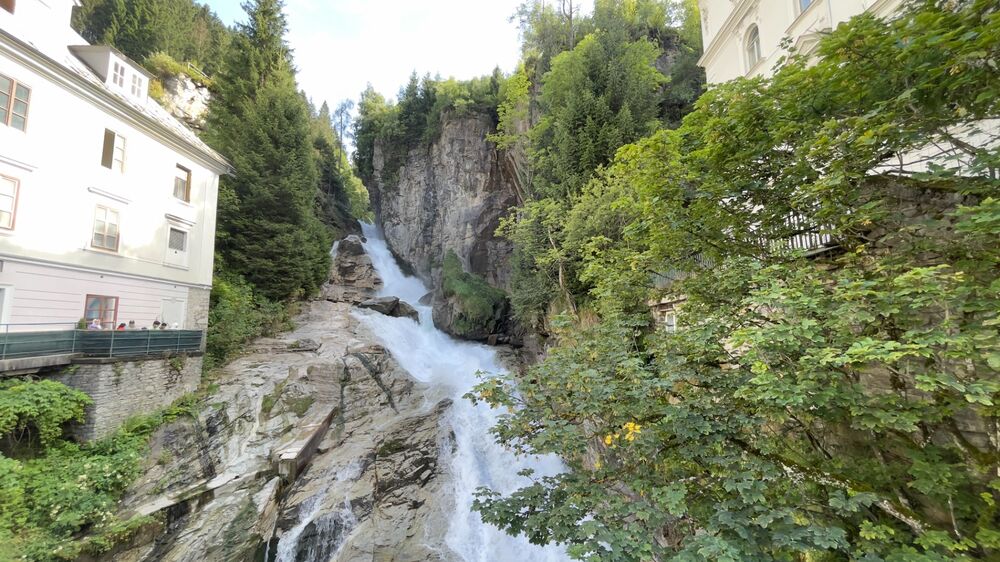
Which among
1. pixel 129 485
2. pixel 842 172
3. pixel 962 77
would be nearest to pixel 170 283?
pixel 129 485

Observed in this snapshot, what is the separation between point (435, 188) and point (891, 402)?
29767mm

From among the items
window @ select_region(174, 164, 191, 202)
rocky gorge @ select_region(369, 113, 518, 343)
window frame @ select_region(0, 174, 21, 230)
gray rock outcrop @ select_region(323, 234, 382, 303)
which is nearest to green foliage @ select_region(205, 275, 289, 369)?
window @ select_region(174, 164, 191, 202)

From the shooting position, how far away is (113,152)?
1224 centimetres

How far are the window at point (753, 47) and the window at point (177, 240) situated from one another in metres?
21.8

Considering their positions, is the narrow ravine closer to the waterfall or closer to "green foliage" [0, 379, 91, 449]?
the waterfall

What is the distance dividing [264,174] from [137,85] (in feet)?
17.4

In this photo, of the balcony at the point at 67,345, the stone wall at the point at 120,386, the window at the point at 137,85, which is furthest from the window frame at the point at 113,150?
the stone wall at the point at 120,386

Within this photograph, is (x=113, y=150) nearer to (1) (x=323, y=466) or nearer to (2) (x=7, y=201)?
(2) (x=7, y=201)

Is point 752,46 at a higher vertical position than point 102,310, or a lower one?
higher

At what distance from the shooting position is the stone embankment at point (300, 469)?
8.63m

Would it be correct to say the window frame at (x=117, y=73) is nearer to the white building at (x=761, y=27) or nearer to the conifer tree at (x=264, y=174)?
the conifer tree at (x=264, y=174)

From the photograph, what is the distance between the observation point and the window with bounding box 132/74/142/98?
13828mm

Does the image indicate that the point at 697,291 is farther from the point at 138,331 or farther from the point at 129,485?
the point at 138,331

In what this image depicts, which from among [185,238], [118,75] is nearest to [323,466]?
[185,238]
